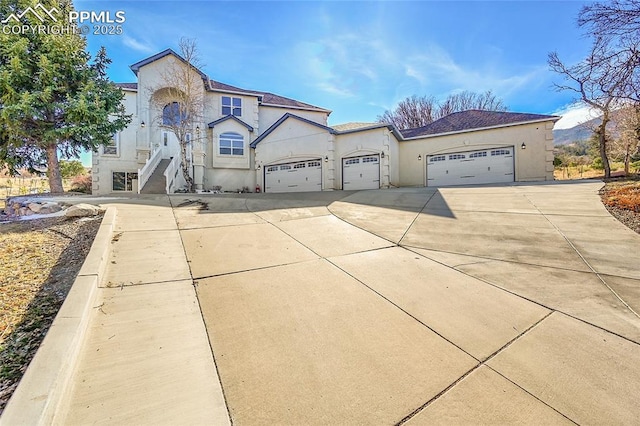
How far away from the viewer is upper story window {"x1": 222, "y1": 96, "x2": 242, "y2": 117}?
19778 mm

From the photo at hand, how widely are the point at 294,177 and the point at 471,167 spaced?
10.5 m

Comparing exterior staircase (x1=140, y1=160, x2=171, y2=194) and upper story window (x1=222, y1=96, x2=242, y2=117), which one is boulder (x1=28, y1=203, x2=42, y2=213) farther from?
upper story window (x1=222, y1=96, x2=242, y2=117)

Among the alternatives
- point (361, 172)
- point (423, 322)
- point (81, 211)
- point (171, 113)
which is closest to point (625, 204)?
point (423, 322)

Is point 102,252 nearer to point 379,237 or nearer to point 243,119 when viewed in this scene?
point 379,237

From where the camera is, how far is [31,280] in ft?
11.1

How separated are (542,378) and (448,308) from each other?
1075 mm

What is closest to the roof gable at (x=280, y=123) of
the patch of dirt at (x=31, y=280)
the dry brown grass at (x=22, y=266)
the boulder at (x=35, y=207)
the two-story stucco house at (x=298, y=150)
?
the two-story stucco house at (x=298, y=150)

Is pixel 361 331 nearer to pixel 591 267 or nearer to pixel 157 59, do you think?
pixel 591 267

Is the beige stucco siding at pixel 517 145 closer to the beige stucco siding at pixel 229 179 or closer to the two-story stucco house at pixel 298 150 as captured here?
the two-story stucco house at pixel 298 150

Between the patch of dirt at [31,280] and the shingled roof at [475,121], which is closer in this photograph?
the patch of dirt at [31,280]

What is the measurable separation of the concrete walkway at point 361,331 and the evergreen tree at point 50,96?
35.3 ft

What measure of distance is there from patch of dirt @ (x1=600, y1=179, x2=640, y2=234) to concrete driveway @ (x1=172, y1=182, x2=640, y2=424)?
349 millimetres

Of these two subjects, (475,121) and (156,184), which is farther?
(475,121)

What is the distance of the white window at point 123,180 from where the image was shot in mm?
17328
